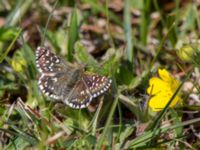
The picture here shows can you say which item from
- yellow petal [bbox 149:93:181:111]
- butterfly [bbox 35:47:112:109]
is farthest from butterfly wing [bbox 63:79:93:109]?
yellow petal [bbox 149:93:181:111]

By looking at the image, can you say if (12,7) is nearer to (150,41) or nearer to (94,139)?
(150,41)

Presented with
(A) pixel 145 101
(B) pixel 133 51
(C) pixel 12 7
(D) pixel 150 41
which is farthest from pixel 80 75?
(C) pixel 12 7

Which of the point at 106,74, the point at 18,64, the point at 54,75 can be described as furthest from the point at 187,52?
the point at 18,64

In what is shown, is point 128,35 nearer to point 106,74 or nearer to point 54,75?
point 106,74

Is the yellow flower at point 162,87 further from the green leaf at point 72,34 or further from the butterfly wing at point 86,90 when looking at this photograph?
the green leaf at point 72,34

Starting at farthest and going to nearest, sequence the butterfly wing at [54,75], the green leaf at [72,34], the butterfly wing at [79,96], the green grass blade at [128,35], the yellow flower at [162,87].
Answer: the green grass blade at [128,35]
the green leaf at [72,34]
the yellow flower at [162,87]
the butterfly wing at [54,75]
the butterfly wing at [79,96]

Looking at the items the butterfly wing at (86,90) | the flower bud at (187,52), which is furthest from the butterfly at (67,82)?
the flower bud at (187,52)

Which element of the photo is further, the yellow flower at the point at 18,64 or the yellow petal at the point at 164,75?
the yellow flower at the point at 18,64
